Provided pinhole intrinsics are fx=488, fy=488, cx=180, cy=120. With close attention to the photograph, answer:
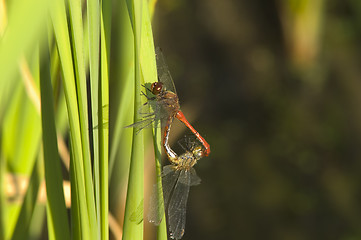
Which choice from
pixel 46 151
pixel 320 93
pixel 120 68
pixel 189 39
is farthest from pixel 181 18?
pixel 46 151

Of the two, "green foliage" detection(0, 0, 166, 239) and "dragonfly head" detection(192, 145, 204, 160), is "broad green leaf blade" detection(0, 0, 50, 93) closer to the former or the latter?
"green foliage" detection(0, 0, 166, 239)

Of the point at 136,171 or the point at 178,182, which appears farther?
the point at 178,182

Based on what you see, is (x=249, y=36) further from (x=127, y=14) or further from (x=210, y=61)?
(x=127, y=14)

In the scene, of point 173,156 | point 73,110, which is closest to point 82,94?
point 73,110

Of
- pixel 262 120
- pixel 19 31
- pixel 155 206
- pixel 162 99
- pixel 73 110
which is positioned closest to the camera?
pixel 19 31

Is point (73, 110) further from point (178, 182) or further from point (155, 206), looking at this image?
point (178, 182)

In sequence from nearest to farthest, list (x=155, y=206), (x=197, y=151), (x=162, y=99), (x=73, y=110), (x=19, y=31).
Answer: (x=19, y=31) → (x=73, y=110) → (x=155, y=206) → (x=162, y=99) → (x=197, y=151)

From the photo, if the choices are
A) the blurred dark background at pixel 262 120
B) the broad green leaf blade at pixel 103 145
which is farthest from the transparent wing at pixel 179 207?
the blurred dark background at pixel 262 120

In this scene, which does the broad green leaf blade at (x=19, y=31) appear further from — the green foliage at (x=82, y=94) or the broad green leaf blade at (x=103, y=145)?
the broad green leaf blade at (x=103, y=145)
